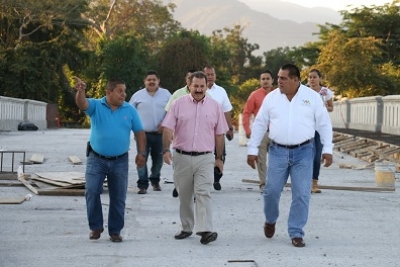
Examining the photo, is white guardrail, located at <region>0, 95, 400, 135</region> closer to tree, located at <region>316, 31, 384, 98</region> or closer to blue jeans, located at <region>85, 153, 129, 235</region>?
tree, located at <region>316, 31, 384, 98</region>

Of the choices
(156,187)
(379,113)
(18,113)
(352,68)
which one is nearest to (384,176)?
(156,187)

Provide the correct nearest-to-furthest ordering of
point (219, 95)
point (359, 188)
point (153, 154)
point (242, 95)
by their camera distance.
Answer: point (219, 95) → point (153, 154) → point (359, 188) → point (242, 95)

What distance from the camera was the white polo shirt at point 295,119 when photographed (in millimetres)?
10766

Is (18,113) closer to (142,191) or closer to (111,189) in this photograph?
(142,191)

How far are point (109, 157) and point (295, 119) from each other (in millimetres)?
1958

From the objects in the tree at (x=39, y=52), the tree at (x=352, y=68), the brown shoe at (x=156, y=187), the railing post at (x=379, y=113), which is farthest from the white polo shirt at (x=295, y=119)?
the tree at (x=39, y=52)

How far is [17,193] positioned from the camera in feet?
49.9

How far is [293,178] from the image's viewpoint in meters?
10.8

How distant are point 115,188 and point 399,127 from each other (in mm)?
21847

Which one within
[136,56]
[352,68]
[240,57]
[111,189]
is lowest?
[111,189]

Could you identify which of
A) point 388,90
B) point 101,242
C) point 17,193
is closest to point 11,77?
point 388,90

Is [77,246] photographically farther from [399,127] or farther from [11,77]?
[11,77]

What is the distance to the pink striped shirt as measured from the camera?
11.0 meters

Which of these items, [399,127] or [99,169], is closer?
[99,169]
